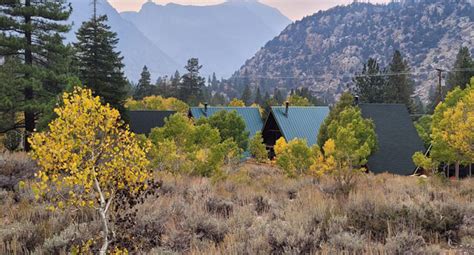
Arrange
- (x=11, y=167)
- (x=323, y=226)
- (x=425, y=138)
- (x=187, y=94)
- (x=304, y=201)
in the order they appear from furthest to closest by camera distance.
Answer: (x=187, y=94) < (x=425, y=138) < (x=11, y=167) < (x=304, y=201) < (x=323, y=226)

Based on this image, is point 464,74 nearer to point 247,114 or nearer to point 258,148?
point 247,114

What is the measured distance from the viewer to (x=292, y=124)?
35.2 metres

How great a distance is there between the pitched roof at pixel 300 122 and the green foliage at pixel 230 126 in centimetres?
794

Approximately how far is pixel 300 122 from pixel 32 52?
23.2 meters

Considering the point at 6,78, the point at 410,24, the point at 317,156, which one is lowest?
the point at 317,156

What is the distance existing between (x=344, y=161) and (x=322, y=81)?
178 meters

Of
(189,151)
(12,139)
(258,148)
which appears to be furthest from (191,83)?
(189,151)

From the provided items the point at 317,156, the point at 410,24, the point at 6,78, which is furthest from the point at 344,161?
the point at 410,24

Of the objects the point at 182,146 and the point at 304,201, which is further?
the point at 182,146

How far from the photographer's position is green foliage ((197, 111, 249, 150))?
26.0 metres

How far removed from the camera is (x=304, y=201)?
22.8 ft

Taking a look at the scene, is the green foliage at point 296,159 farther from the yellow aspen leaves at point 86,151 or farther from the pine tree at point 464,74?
the pine tree at point 464,74

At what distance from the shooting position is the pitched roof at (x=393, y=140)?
976 inches

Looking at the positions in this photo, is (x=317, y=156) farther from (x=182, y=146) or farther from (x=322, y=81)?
(x=322, y=81)
